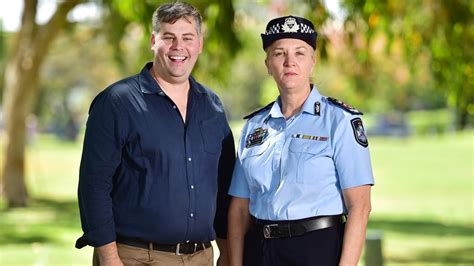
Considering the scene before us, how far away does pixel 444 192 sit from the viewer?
2338 cm

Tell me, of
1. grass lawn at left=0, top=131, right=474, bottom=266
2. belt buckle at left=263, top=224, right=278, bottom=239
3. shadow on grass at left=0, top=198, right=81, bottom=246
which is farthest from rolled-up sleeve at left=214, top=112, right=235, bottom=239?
shadow on grass at left=0, top=198, right=81, bottom=246

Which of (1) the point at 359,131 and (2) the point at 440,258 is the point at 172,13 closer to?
(1) the point at 359,131

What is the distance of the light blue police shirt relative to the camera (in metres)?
4.14

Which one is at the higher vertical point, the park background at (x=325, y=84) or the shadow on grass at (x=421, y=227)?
the park background at (x=325, y=84)

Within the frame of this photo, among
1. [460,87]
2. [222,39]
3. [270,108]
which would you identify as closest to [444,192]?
[460,87]

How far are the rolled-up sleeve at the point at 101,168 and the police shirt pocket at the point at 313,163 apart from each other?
0.74m

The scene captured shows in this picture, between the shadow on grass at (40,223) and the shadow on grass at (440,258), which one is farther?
the shadow on grass at (40,223)

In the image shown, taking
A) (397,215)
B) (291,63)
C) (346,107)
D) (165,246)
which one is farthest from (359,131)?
(397,215)

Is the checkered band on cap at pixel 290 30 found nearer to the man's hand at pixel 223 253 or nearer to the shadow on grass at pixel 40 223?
the man's hand at pixel 223 253

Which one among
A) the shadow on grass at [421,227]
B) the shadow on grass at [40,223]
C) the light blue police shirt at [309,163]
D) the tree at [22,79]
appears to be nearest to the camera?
the light blue police shirt at [309,163]

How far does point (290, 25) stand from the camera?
4.29m

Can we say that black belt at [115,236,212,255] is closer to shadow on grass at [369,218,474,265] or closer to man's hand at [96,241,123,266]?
man's hand at [96,241,123,266]

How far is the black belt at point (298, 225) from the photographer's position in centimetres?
418

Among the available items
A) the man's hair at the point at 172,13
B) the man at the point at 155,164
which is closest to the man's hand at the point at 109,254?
the man at the point at 155,164
